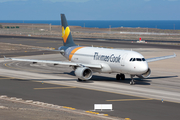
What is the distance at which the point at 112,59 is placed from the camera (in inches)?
1655

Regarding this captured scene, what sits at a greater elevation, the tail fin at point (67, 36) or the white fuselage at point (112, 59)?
the tail fin at point (67, 36)

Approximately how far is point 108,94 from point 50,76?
15302 millimetres

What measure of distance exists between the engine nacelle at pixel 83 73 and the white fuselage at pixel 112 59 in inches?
76.5

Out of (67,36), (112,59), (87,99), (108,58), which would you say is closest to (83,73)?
(108,58)

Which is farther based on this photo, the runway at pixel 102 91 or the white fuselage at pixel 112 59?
the white fuselage at pixel 112 59

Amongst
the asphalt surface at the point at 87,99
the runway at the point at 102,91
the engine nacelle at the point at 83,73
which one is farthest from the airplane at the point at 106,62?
the asphalt surface at the point at 87,99

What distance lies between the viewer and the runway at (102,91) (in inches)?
1101

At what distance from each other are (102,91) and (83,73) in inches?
244

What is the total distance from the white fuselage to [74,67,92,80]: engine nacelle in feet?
6.38

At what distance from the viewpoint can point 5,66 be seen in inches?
2260

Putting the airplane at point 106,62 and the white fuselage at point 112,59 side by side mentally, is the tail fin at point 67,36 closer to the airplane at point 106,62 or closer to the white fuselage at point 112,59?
the white fuselage at point 112,59

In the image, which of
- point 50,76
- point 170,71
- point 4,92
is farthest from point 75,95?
point 170,71

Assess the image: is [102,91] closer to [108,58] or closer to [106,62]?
[106,62]

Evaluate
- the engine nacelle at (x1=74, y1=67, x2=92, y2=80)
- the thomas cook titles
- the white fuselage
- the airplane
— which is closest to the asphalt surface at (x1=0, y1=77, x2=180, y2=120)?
the engine nacelle at (x1=74, y1=67, x2=92, y2=80)
